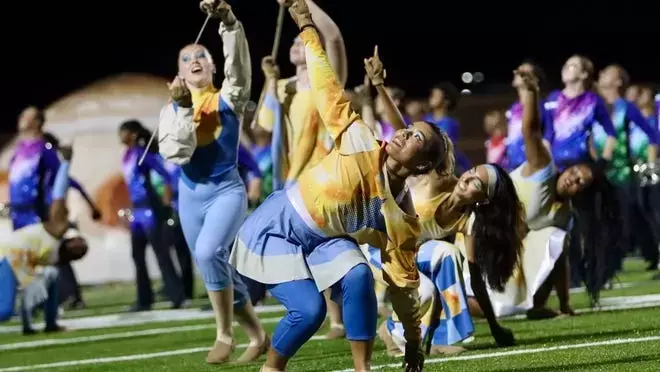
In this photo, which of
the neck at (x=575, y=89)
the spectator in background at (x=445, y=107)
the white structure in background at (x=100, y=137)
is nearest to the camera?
the neck at (x=575, y=89)

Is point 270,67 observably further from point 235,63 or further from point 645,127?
point 645,127

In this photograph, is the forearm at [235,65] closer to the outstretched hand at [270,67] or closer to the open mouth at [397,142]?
the outstretched hand at [270,67]

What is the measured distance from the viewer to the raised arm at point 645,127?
45.1 ft

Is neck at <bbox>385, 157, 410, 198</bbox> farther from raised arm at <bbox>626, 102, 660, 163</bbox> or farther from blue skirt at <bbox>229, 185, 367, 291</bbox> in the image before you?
raised arm at <bbox>626, 102, 660, 163</bbox>

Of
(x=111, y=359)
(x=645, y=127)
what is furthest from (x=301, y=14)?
(x=645, y=127)

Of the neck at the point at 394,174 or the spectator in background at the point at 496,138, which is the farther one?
the spectator in background at the point at 496,138

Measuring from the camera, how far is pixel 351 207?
6.57m

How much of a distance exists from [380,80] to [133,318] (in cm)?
688

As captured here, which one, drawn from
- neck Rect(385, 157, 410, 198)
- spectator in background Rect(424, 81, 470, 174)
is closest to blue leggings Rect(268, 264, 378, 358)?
neck Rect(385, 157, 410, 198)

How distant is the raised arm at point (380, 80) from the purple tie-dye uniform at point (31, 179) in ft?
21.2

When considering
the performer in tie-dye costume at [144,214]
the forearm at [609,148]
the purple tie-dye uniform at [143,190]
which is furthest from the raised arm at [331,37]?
the purple tie-dye uniform at [143,190]

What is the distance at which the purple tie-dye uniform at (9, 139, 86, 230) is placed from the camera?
13641mm

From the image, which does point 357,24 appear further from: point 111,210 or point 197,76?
point 197,76

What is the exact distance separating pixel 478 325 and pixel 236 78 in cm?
266
